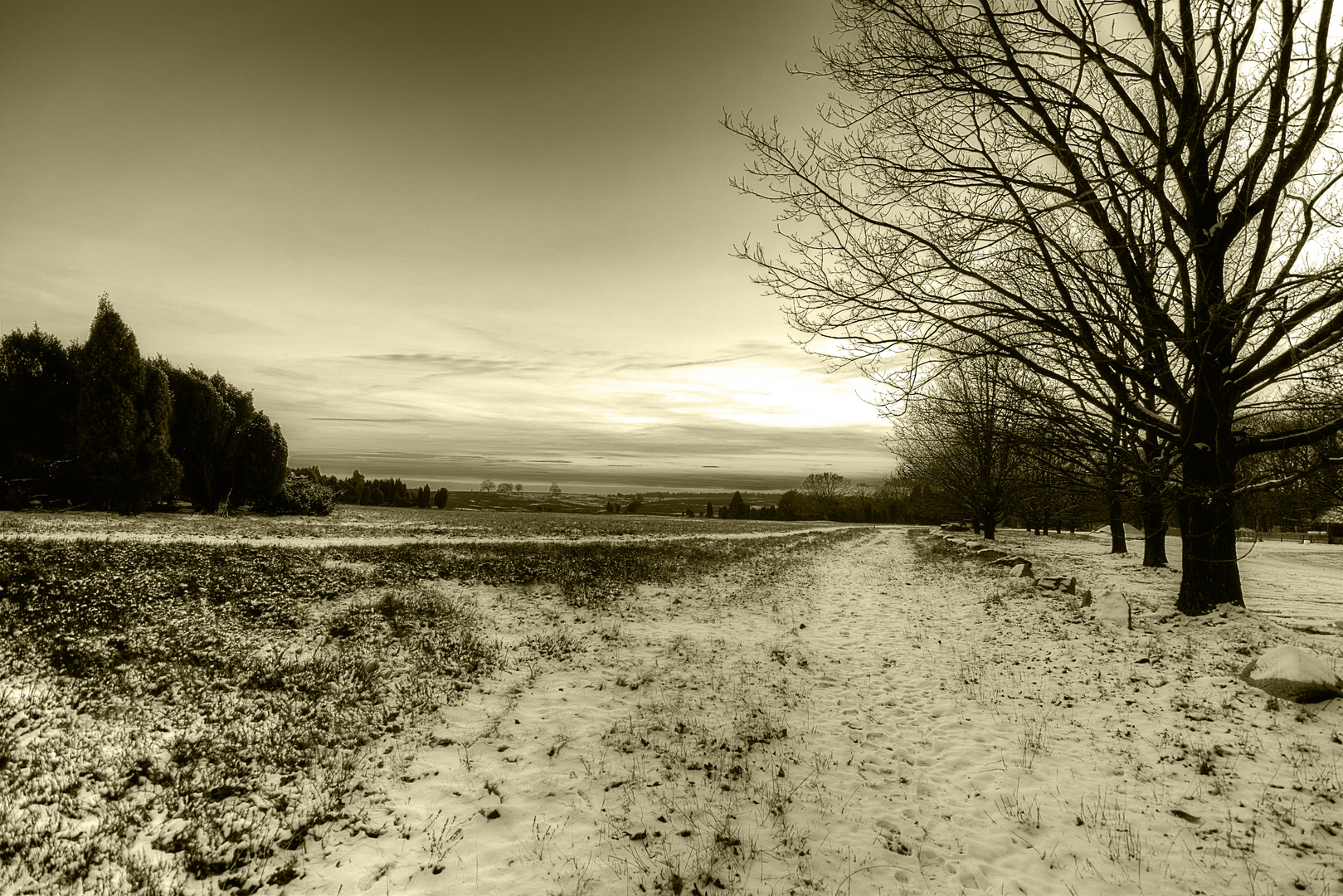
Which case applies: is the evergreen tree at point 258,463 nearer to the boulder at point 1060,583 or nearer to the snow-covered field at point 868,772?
the snow-covered field at point 868,772

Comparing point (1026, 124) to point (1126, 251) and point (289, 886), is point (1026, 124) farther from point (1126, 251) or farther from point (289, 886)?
point (289, 886)

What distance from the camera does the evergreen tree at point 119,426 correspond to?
24.4 metres

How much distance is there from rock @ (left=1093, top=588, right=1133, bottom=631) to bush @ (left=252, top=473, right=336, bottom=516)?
36228 millimetres

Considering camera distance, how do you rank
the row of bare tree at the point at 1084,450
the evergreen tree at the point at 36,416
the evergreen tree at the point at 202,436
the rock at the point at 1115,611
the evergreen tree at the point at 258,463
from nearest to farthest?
the row of bare tree at the point at 1084,450
the rock at the point at 1115,611
the evergreen tree at the point at 36,416
the evergreen tree at the point at 202,436
the evergreen tree at the point at 258,463

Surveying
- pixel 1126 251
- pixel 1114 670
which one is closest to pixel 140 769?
pixel 1114 670

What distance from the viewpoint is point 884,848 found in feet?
16.2

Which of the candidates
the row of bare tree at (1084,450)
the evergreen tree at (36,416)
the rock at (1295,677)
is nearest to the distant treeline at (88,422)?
the evergreen tree at (36,416)

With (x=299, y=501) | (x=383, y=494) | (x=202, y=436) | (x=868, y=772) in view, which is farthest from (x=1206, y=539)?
(x=383, y=494)

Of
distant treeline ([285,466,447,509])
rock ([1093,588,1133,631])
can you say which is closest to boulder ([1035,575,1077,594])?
rock ([1093,588,1133,631])

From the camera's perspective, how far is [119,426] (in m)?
24.7

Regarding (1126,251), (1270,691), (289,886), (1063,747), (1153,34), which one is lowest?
(289,886)

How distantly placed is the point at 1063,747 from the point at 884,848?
3.01m

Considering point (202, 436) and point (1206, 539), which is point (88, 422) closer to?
point (202, 436)

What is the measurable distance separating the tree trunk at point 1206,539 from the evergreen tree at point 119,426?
35439mm
